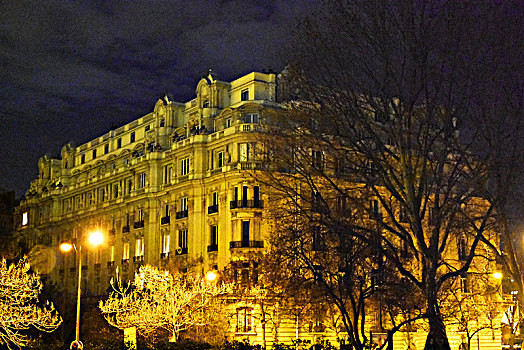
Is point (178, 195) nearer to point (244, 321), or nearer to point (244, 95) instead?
point (244, 95)

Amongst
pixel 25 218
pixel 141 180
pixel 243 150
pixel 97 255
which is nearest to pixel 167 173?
pixel 141 180

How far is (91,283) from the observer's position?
8762 centimetres

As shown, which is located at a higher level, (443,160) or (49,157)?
(49,157)

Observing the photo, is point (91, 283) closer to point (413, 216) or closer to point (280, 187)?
point (280, 187)

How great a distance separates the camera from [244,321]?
2404 inches

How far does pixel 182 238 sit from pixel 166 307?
24.1m

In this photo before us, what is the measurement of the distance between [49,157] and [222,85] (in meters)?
45.3

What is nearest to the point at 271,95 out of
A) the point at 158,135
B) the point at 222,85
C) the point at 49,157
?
the point at 222,85

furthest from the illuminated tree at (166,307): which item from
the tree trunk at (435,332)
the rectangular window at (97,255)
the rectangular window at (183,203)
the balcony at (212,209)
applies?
the rectangular window at (97,255)

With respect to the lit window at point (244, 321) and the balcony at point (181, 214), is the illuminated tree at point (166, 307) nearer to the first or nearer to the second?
the lit window at point (244, 321)

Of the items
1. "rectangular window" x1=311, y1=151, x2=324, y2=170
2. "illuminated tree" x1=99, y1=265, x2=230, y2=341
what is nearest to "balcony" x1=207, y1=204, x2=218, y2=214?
"illuminated tree" x1=99, y1=265, x2=230, y2=341

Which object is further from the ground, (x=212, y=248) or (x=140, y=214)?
(x=140, y=214)

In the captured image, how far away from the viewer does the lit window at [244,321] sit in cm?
6016

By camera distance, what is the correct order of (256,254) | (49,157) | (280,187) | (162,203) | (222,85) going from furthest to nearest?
(49,157) < (162,203) < (222,85) < (256,254) < (280,187)
